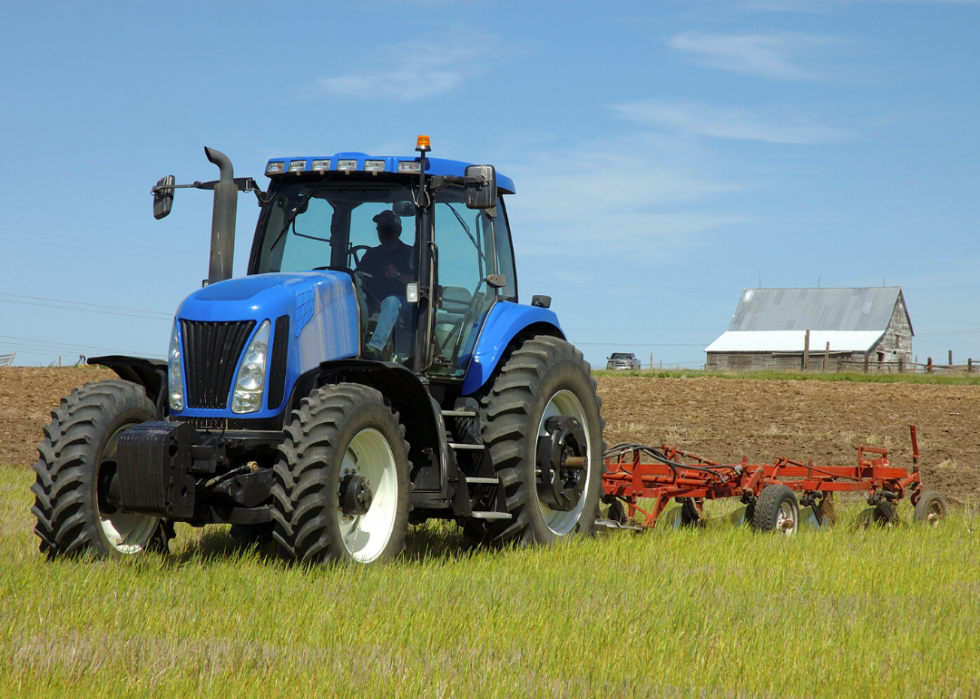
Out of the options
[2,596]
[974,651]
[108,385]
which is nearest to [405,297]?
[108,385]

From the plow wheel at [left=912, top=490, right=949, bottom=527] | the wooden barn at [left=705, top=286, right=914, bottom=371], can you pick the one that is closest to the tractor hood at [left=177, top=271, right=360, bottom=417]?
the plow wheel at [left=912, top=490, right=949, bottom=527]

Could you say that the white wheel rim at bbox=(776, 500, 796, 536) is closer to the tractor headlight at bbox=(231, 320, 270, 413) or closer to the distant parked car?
the tractor headlight at bbox=(231, 320, 270, 413)

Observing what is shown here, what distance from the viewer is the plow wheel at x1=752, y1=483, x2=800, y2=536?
8.06m

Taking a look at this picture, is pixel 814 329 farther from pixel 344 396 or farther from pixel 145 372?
pixel 344 396

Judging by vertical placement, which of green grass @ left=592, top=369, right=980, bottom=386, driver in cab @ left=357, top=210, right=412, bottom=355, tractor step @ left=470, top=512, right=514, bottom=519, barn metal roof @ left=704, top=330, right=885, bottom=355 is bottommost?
tractor step @ left=470, top=512, right=514, bottom=519

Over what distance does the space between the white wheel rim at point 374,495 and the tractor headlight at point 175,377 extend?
3.36 ft

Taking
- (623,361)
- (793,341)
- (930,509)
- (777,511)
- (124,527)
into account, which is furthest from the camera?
(623,361)

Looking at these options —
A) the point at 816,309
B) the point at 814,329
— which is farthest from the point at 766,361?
the point at 816,309

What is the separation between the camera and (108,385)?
590 cm

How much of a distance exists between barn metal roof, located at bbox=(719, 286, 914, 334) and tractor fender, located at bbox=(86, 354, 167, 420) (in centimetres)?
5154

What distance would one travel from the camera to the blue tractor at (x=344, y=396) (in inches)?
215

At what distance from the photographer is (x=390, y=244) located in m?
6.71

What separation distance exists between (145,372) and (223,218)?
113 centimetres

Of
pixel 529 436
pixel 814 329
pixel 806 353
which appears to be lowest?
pixel 529 436
